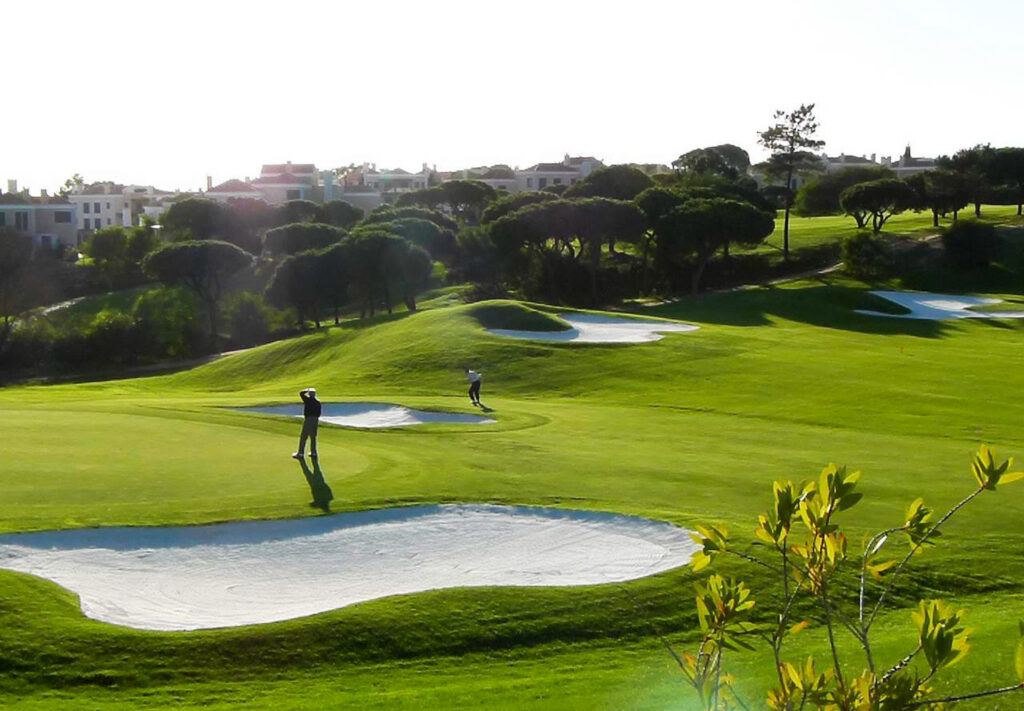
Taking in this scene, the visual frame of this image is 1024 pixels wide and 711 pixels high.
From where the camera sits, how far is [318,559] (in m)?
14.9

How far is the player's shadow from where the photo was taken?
1683 centimetres

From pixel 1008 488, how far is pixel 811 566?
58.4 feet

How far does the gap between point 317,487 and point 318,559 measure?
3.02m

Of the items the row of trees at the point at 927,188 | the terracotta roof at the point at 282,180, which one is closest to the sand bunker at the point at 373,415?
the row of trees at the point at 927,188

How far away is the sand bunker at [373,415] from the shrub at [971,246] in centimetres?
5953

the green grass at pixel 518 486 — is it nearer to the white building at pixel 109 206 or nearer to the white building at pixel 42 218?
the white building at pixel 42 218

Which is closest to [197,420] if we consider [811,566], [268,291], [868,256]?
[811,566]

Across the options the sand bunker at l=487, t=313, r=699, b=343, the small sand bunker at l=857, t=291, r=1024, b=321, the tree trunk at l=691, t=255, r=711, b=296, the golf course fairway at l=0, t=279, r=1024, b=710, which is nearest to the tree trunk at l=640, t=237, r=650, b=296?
the tree trunk at l=691, t=255, r=711, b=296

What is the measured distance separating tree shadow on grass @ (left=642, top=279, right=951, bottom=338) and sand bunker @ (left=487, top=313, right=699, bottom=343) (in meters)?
9.31

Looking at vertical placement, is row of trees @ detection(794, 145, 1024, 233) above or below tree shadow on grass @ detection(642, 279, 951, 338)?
above

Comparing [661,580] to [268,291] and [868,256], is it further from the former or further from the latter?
[868,256]

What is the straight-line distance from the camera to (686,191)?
8194cm

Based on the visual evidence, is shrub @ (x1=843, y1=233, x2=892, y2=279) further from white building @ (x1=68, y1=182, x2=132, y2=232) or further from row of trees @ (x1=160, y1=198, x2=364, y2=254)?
white building @ (x1=68, y1=182, x2=132, y2=232)

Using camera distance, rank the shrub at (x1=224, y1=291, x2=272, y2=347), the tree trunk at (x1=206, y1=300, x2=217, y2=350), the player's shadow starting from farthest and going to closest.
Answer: the shrub at (x1=224, y1=291, x2=272, y2=347) < the tree trunk at (x1=206, y1=300, x2=217, y2=350) < the player's shadow
